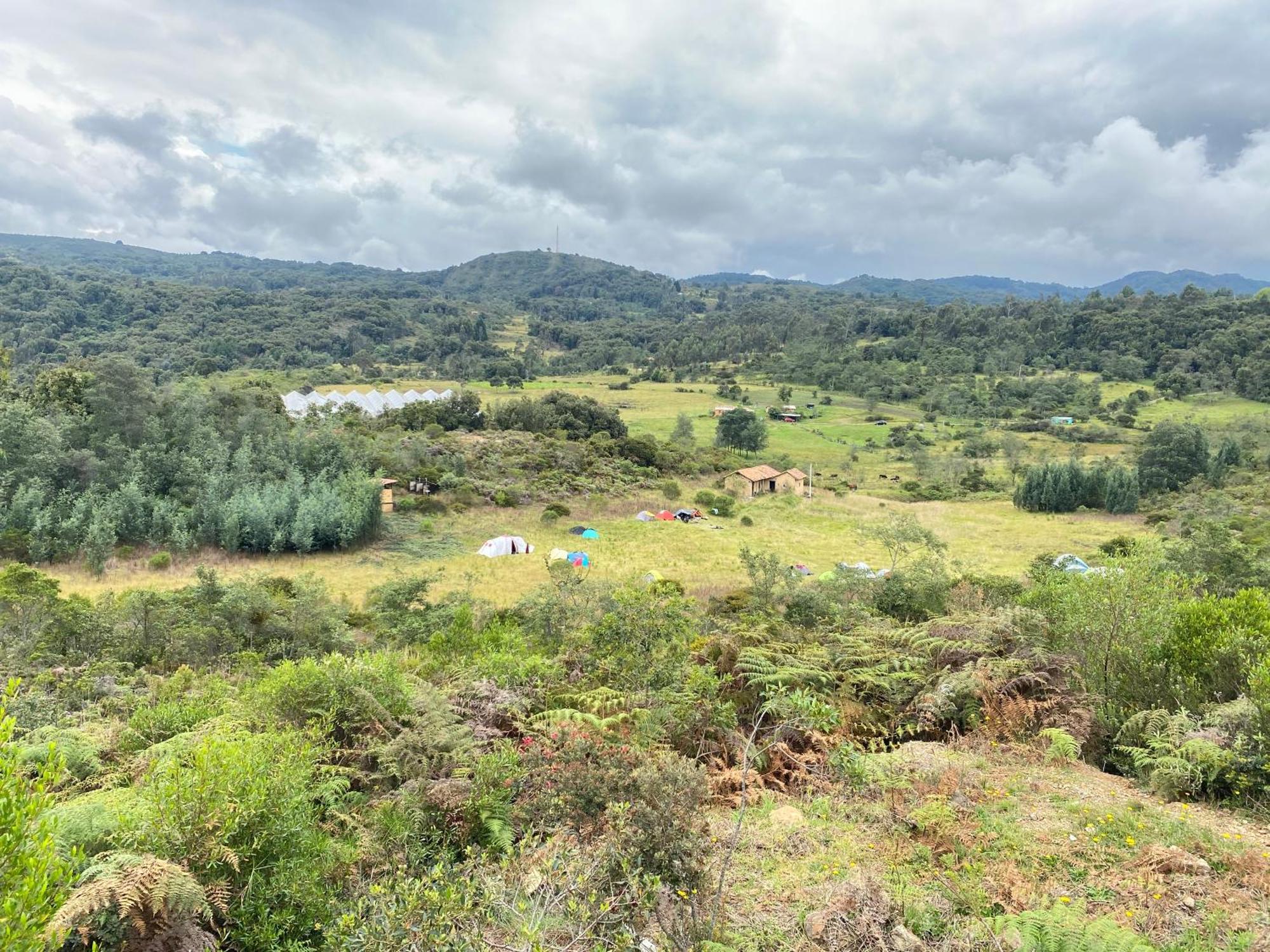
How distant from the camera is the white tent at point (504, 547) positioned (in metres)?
25.8

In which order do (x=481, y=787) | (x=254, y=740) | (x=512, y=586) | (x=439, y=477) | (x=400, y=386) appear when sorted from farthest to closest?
(x=400, y=386), (x=439, y=477), (x=512, y=586), (x=481, y=787), (x=254, y=740)

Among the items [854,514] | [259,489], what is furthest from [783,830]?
[854,514]

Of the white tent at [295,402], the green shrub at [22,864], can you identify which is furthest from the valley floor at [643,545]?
the white tent at [295,402]

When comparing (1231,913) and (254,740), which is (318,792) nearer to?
(254,740)

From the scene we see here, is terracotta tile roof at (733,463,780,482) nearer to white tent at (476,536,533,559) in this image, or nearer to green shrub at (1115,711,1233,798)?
white tent at (476,536,533,559)

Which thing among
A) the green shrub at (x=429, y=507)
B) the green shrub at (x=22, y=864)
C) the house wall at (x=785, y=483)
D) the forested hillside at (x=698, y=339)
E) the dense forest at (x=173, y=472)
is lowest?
the house wall at (x=785, y=483)

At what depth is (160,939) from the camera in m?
2.93

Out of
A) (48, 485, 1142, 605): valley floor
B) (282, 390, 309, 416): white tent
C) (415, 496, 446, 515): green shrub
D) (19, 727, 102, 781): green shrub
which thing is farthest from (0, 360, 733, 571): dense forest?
(282, 390, 309, 416): white tent

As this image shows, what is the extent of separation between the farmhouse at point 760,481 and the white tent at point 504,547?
2029cm

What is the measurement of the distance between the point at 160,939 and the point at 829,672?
6253 millimetres

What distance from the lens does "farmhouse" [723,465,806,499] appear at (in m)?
44.0

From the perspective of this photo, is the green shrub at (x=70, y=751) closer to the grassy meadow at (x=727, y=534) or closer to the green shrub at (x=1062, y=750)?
the green shrub at (x=1062, y=750)

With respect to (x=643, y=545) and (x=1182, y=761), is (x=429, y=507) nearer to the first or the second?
(x=643, y=545)

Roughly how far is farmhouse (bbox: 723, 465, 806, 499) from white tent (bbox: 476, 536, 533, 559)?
66.6 ft
